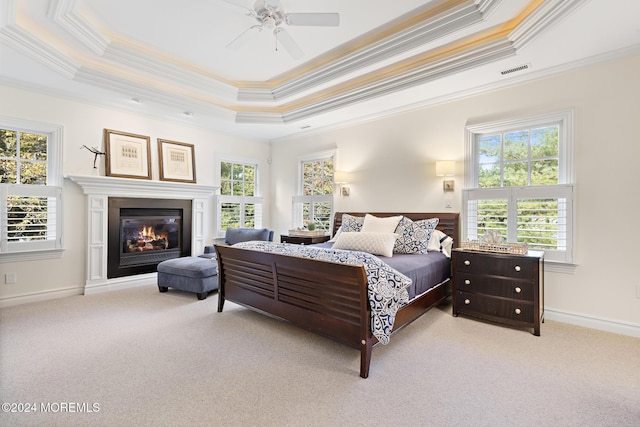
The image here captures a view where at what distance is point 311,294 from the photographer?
2641mm

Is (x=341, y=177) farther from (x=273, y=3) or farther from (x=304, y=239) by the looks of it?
(x=273, y=3)

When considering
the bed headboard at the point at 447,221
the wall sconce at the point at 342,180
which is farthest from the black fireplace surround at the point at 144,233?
the bed headboard at the point at 447,221

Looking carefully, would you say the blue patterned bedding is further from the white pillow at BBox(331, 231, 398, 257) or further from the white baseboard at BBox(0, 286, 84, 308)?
the white baseboard at BBox(0, 286, 84, 308)

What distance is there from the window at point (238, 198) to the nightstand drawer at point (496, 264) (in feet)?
13.6

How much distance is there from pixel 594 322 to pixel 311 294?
2.90m

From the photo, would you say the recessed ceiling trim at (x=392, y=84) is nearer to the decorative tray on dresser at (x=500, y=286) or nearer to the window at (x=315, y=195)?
the window at (x=315, y=195)

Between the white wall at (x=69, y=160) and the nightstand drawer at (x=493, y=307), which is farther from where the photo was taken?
the white wall at (x=69, y=160)

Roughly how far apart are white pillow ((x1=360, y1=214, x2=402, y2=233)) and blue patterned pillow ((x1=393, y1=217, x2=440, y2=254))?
3.2 inches

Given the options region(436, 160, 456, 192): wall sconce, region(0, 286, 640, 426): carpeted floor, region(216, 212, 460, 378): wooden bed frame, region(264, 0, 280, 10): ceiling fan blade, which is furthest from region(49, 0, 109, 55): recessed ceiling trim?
region(436, 160, 456, 192): wall sconce

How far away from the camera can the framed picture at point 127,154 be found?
4.41 metres

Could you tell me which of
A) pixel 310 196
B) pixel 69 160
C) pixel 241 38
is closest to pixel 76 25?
pixel 241 38

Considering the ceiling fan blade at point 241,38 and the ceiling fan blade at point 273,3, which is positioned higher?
the ceiling fan blade at point 273,3

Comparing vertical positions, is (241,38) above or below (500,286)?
above

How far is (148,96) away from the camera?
4.21 meters
